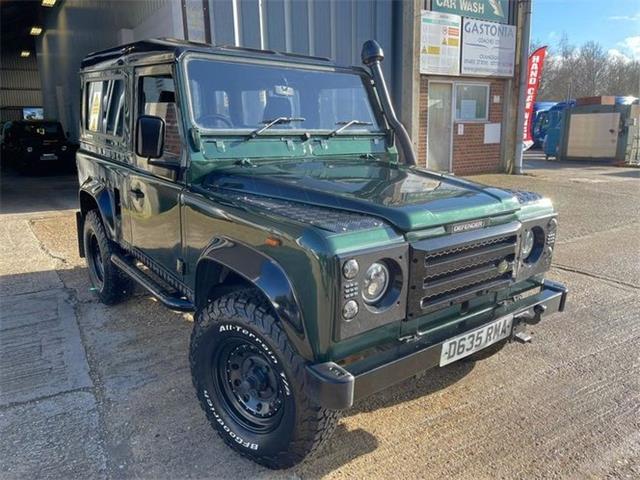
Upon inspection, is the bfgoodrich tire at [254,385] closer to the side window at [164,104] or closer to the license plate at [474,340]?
the license plate at [474,340]

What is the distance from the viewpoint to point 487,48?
464 inches

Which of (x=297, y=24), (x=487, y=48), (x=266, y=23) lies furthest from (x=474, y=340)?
(x=487, y=48)

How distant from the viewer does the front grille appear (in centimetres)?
216

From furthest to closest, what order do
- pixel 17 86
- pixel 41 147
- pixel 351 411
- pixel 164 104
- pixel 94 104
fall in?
pixel 17 86 → pixel 41 147 → pixel 94 104 → pixel 164 104 → pixel 351 411

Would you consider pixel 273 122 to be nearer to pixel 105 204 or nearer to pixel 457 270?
pixel 457 270

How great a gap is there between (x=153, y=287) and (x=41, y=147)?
14149 mm

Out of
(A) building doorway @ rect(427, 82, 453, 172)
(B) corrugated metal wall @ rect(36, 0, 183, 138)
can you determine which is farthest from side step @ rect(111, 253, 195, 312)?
(A) building doorway @ rect(427, 82, 453, 172)

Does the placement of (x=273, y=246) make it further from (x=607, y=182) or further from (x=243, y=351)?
(x=607, y=182)

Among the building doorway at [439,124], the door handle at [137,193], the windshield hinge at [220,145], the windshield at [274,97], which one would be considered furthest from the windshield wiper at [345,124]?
the building doorway at [439,124]

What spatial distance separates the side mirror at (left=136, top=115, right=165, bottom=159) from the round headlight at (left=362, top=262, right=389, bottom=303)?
1.49m

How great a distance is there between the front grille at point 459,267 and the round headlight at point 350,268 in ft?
1.01

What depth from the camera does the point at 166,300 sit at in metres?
3.08

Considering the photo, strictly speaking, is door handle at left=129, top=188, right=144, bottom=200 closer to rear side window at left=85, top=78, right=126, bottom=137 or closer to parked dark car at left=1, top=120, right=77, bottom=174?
rear side window at left=85, top=78, right=126, bottom=137

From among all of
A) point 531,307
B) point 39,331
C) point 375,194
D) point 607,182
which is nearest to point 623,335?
point 531,307
